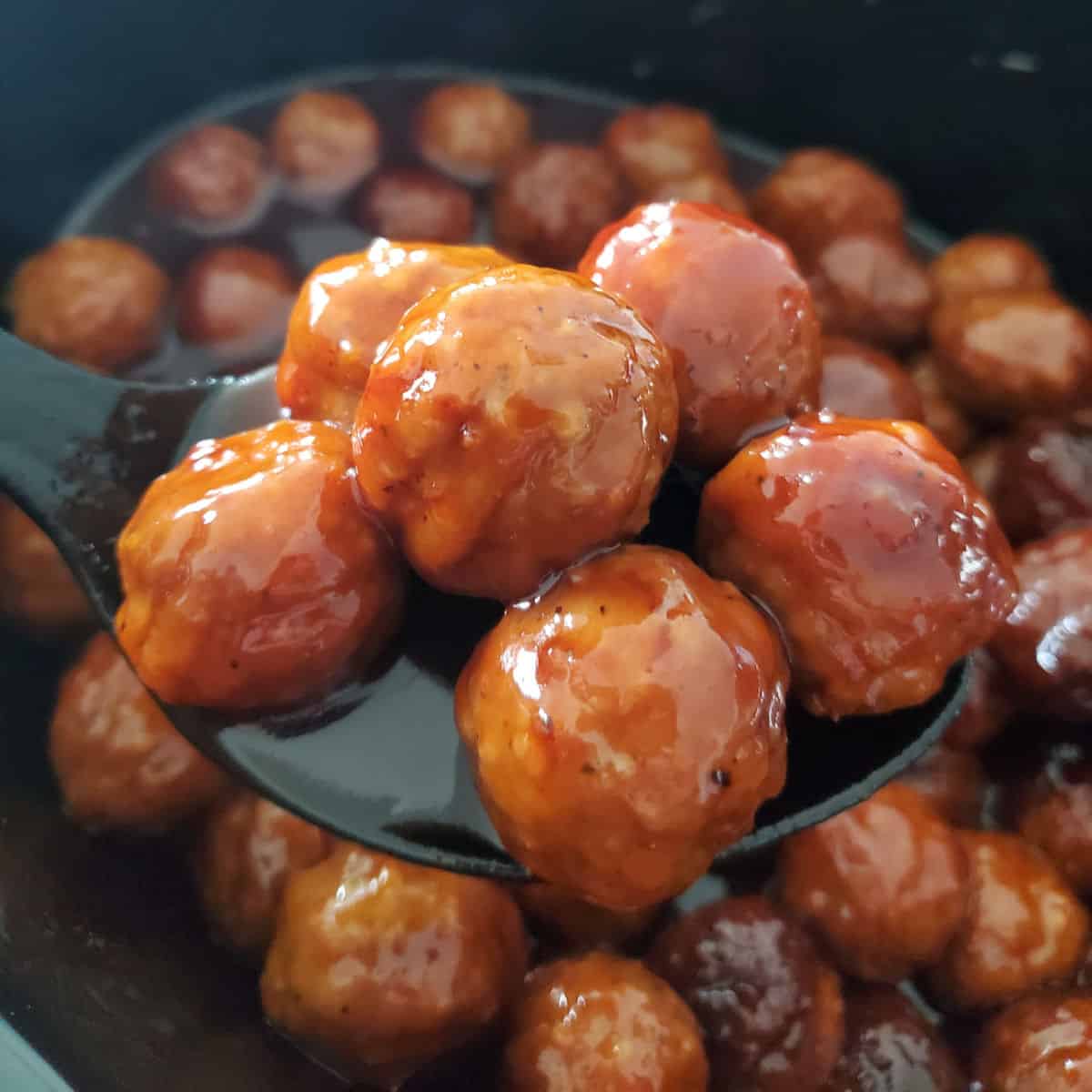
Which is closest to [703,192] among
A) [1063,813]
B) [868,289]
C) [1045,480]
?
[868,289]

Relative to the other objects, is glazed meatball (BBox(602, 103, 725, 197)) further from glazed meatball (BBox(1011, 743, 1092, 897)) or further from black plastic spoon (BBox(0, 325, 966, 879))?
glazed meatball (BBox(1011, 743, 1092, 897))

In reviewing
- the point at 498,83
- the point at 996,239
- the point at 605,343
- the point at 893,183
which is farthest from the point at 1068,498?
the point at 498,83

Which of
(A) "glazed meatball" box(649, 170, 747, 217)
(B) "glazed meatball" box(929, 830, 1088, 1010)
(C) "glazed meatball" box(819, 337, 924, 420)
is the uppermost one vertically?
(A) "glazed meatball" box(649, 170, 747, 217)

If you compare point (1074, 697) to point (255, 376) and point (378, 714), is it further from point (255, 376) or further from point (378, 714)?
point (255, 376)

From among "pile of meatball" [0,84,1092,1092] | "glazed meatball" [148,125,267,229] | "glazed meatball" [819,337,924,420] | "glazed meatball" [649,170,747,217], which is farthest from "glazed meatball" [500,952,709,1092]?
"glazed meatball" [148,125,267,229]

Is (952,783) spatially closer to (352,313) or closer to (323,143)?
(352,313)
